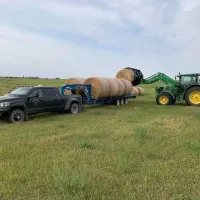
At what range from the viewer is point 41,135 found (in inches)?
424

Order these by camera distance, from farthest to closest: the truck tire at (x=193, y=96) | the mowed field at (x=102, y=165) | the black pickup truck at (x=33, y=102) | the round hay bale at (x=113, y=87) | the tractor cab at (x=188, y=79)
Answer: the tractor cab at (x=188, y=79), the truck tire at (x=193, y=96), the round hay bale at (x=113, y=87), the black pickup truck at (x=33, y=102), the mowed field at (x=102, y=165)

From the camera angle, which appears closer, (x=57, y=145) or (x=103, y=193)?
(x=103, y=193)

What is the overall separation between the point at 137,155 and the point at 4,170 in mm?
2965

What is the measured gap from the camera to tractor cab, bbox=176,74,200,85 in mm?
23781

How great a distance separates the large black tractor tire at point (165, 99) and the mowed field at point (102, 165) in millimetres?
13125

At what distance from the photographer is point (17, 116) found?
1446 cm

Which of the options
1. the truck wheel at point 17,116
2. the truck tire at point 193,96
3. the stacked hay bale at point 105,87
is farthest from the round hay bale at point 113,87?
the truck wheel at point 17,116

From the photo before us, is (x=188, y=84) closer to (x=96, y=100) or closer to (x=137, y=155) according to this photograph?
(x=96, y=100)

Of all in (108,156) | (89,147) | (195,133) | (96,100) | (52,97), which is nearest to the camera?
(108,156)

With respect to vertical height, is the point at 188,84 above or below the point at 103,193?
above

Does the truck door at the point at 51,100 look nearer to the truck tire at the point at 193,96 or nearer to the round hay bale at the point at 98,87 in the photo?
the round hay bale at the point at 98,87

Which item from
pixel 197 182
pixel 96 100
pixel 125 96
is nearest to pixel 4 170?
pixel 197 182

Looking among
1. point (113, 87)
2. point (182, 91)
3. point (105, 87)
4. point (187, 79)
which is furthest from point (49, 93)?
point (187, 79)

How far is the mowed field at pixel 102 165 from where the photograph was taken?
212 inches
